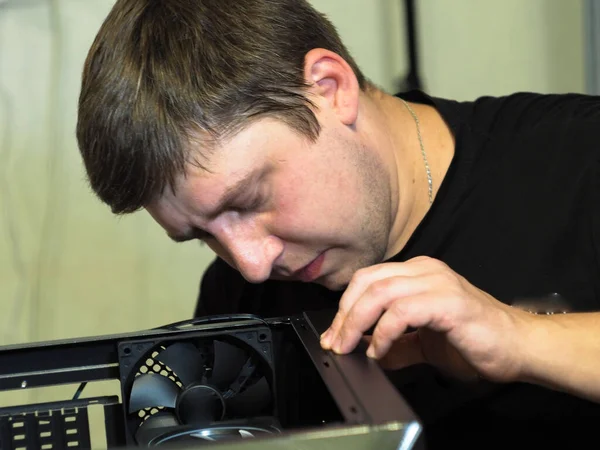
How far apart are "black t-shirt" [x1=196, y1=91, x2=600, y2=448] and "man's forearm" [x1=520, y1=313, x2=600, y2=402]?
160 mm

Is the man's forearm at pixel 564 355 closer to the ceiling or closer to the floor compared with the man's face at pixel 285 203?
closer to the floor

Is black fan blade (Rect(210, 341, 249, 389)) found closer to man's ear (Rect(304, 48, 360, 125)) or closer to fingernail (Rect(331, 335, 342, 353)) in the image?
fingernail (Rect(331, 335, 342, 353))

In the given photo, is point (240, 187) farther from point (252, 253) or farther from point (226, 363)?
point (226, 363)

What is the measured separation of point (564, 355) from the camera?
68 centimetres

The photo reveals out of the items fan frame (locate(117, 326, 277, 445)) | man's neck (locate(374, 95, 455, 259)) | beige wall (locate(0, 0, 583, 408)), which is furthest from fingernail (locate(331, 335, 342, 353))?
beige wall (locate(0, 0, 583, 408))

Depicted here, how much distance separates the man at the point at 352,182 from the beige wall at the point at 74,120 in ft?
2.09

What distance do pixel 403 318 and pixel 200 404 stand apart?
235mm

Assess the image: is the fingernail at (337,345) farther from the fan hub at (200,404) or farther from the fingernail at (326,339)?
the fan hub at (200,404)

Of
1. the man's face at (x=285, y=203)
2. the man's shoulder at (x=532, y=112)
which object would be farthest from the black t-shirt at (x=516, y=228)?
the man's face at (x=285, y=203)

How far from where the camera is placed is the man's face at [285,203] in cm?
80

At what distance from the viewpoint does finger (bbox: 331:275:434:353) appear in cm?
65

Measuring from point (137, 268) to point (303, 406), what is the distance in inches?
38.5

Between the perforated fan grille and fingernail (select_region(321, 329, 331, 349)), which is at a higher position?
fingernail (select_region(321, 329, 331, 349))

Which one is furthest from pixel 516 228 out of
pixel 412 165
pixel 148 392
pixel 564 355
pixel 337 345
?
pixel 148 392
